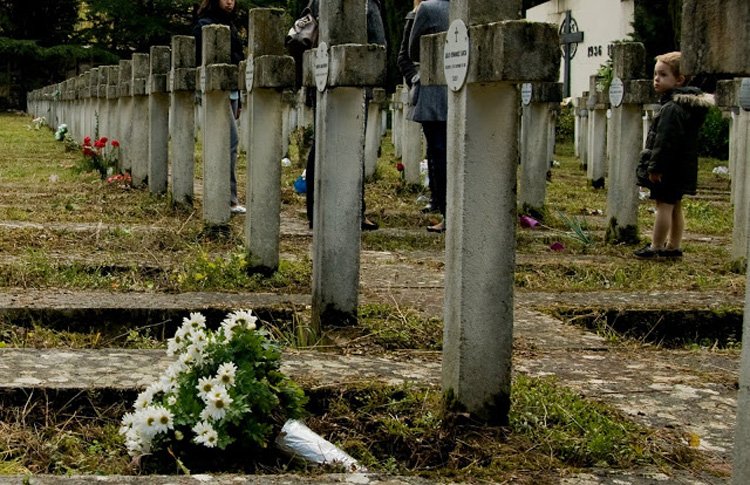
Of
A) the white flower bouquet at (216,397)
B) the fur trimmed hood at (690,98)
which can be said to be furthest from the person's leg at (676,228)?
the white flower bouquet at (216,397)

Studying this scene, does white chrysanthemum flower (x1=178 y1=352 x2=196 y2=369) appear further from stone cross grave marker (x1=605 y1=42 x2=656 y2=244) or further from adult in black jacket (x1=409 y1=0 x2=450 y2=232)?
adult in black jacket (x1=409 y1=0 x2=450 y2=232)

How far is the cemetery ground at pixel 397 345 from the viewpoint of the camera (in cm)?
358

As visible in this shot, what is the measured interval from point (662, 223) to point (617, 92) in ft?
3.41

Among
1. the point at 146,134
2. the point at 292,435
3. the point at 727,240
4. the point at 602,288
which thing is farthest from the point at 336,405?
the point at 146,134

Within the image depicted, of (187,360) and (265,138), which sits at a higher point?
(265,138)

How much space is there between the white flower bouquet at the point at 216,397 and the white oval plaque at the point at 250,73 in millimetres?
3119

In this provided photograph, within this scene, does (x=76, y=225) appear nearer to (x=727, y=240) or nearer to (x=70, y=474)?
(x=727, y=240)

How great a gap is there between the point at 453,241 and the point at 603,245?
16.8ft

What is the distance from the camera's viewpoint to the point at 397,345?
497 centimetres

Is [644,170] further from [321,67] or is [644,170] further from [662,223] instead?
[321,67]

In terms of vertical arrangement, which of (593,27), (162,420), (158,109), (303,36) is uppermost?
(593,27)

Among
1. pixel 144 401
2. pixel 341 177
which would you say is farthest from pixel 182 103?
pixel 144 401

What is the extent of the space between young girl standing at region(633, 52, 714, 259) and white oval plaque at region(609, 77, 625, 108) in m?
0.39

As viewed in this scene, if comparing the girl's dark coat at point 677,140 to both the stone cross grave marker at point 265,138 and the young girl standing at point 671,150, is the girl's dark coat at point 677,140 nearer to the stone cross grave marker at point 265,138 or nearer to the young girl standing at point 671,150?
the young girl standing at point 671,150
